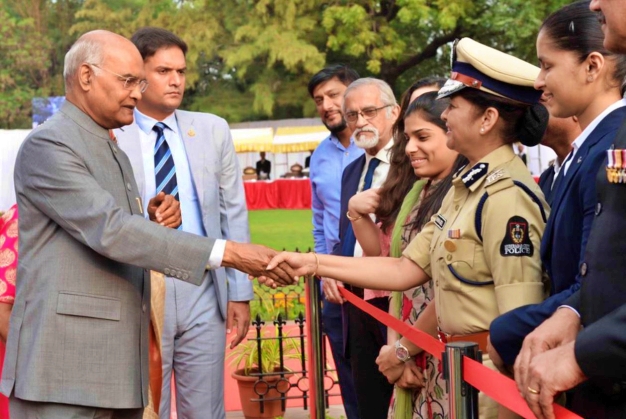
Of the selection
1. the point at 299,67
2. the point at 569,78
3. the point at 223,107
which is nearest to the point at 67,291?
the point at 569,78

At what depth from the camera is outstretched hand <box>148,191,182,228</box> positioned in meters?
4.17

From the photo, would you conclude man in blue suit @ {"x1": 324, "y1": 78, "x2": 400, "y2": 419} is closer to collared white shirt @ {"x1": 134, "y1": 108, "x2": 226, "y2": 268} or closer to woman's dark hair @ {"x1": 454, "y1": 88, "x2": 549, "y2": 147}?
collared white shirt @ {"x1": 134, "y1": 108, "x2": 226, "y2": 268}

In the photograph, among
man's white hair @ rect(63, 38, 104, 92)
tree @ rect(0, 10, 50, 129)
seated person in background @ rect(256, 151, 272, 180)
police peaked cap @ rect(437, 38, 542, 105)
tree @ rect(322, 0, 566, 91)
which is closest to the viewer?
police peaked cap @ rect(437, 38, 542, 105)

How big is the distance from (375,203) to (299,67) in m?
32.9

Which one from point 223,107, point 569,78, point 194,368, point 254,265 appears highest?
point 223,107

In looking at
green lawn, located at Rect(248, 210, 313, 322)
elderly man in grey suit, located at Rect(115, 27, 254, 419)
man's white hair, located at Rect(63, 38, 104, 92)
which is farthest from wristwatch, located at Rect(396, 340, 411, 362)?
green lawn, located at Rect(248, 210, 313, 322)

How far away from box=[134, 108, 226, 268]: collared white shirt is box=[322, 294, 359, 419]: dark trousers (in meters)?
1.25

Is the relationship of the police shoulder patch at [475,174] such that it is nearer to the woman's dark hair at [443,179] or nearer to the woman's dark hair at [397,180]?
the woman's dark hair at [443,179]

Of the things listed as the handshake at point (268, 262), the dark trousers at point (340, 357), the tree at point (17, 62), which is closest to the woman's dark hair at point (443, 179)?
the handshake at point (268, 262)

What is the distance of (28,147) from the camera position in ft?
11.9

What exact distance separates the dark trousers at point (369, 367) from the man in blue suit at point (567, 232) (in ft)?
7.06

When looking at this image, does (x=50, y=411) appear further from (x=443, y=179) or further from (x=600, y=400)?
(x=600, y=400)

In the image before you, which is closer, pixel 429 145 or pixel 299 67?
pixel 429 145

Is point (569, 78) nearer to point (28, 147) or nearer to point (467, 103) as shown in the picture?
point (467, 103)
